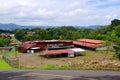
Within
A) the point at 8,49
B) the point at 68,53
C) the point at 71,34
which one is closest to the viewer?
the point at 68,53

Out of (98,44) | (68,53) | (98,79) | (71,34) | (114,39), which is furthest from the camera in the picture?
(71,34)

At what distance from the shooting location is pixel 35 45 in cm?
7438

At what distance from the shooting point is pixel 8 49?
277 feet

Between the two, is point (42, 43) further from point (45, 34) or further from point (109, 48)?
point (45, 34)

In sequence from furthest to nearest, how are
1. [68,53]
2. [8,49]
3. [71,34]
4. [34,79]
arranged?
1. [71,34]
2. [8,49]
3. [68,53]
4. [34,79]

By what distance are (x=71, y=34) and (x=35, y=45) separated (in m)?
30.2

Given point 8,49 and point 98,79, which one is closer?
point 98,79

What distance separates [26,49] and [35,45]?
A: 272 centimetres

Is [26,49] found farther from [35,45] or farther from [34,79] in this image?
[34,79]

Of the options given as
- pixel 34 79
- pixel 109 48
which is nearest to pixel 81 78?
pixel 34 79

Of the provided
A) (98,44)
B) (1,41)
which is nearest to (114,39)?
(98,44)

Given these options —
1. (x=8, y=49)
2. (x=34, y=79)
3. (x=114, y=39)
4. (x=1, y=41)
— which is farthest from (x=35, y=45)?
(x=34, y=79)

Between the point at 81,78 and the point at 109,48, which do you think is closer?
the point at 81,78

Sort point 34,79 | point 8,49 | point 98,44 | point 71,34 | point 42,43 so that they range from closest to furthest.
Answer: point 34,79, point 98,44, point 42,43, point 8,49, point 71,34
